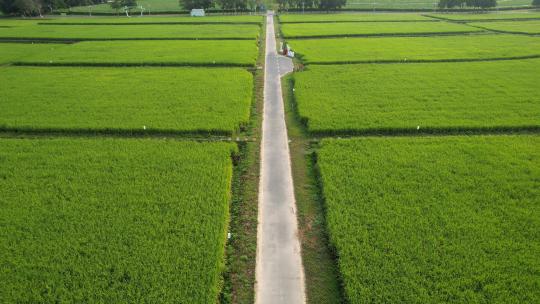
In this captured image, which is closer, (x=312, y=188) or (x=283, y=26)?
(x=312, y=188)

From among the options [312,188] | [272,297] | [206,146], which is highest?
[206,146]

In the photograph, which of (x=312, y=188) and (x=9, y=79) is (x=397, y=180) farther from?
(x=9, y=79)

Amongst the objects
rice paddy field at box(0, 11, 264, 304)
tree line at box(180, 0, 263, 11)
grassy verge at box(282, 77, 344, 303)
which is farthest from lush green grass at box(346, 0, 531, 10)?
grassy verge at box(282, 77, 344, 303)

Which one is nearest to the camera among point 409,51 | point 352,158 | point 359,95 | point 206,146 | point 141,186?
point 141,186

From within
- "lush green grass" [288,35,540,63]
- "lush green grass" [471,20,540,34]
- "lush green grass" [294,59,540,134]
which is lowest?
"lush green grass" [294,59,540,134]

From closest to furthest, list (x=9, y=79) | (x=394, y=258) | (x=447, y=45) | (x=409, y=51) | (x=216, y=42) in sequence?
(x=394, y=258) < (x=9, y=79) < (x=409, y=51) < (x=447, y=45) < (x=216, y=42)

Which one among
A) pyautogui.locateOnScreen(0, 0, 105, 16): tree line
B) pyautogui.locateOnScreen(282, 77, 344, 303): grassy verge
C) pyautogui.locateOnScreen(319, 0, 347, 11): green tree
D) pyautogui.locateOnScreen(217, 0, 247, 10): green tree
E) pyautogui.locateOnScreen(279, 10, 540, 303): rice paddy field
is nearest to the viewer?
pyautogui.locateOnScreen(279, 10, 540, 303): rice paddy field

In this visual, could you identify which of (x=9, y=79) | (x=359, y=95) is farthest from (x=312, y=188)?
(x=9, y=79)

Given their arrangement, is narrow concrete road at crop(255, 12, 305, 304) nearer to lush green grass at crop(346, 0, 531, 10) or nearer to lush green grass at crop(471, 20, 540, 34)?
lush green grass at crop(471, 20, 540, 34)

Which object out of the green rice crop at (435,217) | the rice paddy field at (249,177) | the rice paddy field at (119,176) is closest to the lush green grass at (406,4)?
the rice paddy field at (249,177)
